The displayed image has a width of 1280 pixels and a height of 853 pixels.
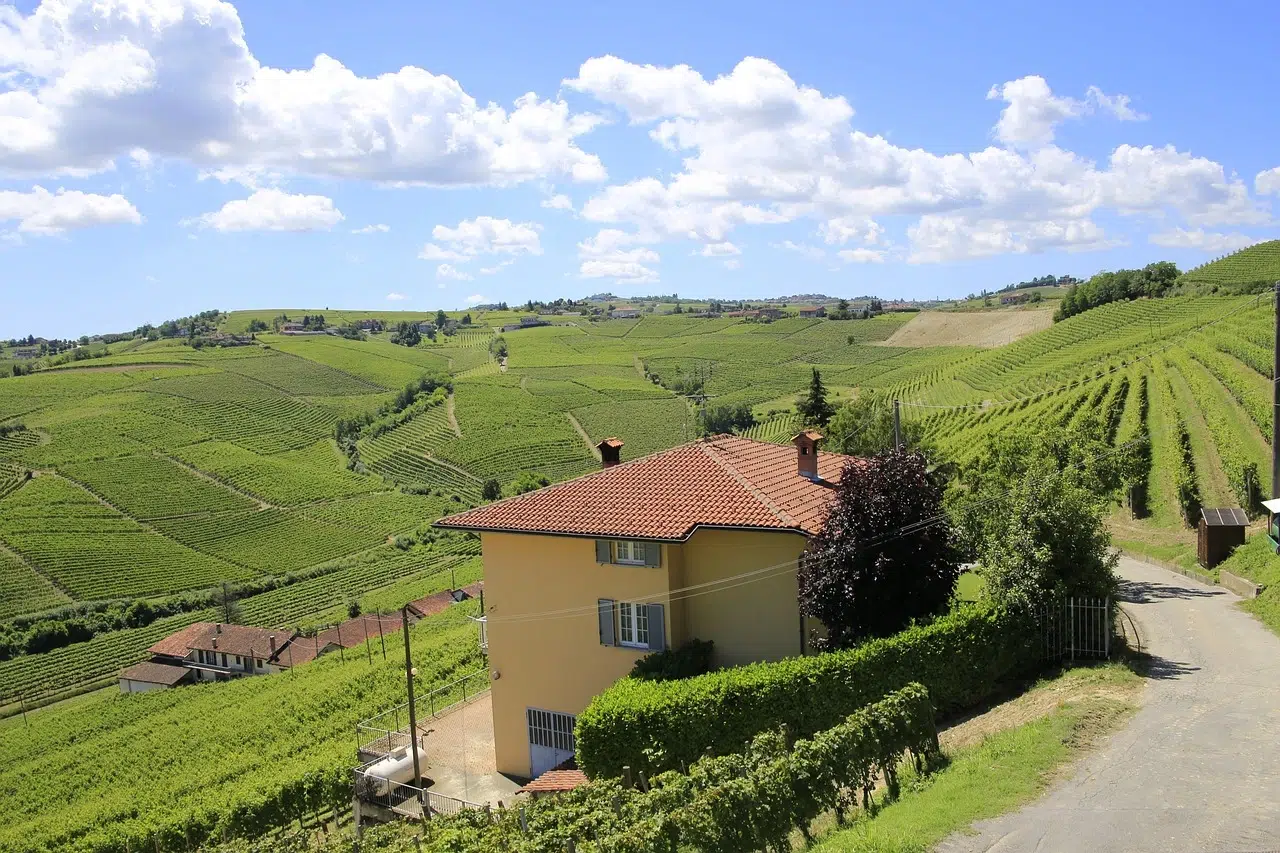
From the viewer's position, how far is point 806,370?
466 feet

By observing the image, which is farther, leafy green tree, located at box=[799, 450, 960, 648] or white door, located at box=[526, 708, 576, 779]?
white door, located at box=[526, 708, 576, 779]

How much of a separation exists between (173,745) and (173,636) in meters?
25.9

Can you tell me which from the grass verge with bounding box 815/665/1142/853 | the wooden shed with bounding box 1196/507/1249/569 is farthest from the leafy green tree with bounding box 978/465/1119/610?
the wooden shed with bounding box 1196/507/1249/569

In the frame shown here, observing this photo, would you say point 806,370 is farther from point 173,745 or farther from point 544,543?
point 544,543

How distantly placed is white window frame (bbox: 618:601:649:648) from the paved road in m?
9.77

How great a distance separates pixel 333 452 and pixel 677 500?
4413 inches

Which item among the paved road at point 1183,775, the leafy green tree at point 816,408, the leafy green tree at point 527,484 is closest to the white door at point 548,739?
the paved road at point 1183,775

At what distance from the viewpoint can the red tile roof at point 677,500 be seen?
20.4m

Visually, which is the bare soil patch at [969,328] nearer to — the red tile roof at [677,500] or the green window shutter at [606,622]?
the red tile roof at [677,500]

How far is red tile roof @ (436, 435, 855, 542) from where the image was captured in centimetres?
2042

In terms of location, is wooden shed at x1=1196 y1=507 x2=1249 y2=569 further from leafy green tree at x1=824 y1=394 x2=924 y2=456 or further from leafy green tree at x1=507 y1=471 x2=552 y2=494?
leafy green tree at x1=507 y1=471 x2=552 y2=494

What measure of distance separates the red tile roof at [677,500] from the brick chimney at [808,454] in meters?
0.22

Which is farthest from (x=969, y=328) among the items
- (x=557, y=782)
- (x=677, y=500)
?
(x=557, y=782)

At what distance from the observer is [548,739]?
22.4 meters
